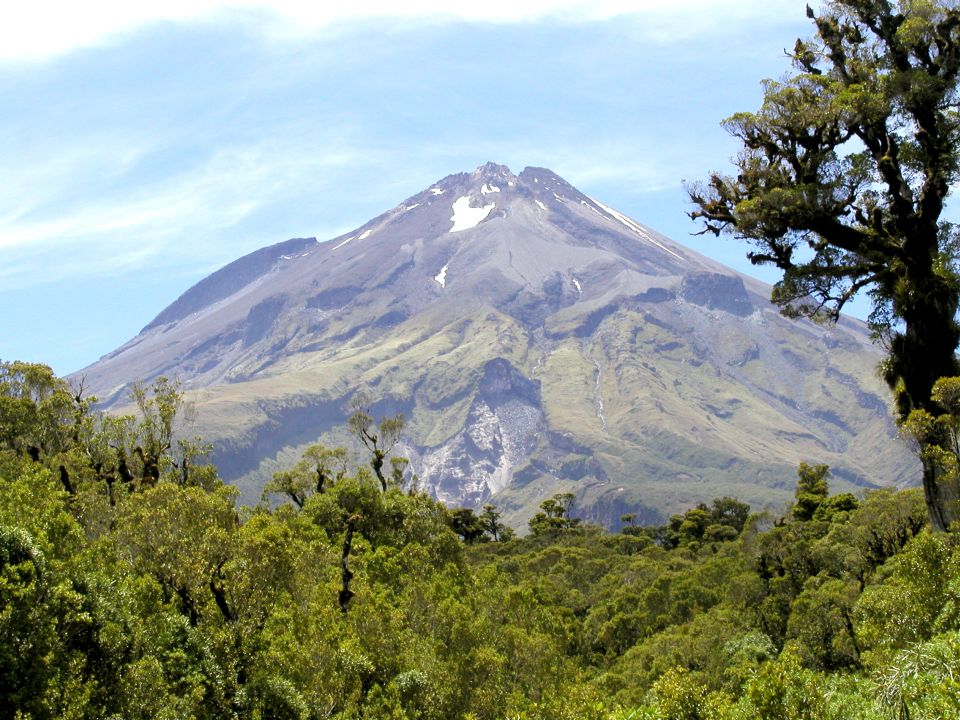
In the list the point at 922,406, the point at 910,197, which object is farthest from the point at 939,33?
the point at 922,406

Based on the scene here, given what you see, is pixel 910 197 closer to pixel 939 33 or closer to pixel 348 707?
pixel 939 33

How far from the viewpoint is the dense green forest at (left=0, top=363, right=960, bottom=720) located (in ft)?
69.0

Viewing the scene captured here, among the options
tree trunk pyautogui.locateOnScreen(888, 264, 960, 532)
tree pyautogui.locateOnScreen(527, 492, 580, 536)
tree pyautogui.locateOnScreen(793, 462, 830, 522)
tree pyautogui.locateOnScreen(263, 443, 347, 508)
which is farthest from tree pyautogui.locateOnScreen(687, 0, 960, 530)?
tree pyautogui.locateOnScreen(527, 492, 580, 536)

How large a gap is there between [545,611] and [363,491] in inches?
559

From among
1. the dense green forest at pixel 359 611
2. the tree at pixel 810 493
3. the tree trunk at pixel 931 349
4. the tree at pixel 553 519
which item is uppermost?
the tree trunk at pixel 931 349

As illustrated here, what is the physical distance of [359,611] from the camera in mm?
33188

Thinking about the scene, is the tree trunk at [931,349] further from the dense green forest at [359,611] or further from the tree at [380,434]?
the tree at [380,434]

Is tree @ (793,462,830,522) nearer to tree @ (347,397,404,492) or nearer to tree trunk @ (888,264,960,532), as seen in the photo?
tree @ (347,397,404,492)

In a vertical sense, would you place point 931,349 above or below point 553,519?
above

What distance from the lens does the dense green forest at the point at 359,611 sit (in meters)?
21.0

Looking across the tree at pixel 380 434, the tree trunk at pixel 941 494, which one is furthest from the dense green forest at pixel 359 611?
the tree trunk at pixel 941 494

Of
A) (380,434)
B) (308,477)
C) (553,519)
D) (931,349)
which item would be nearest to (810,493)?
(553,519)

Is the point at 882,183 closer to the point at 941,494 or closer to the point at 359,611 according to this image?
the point at 941,494

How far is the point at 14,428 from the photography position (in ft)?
150
